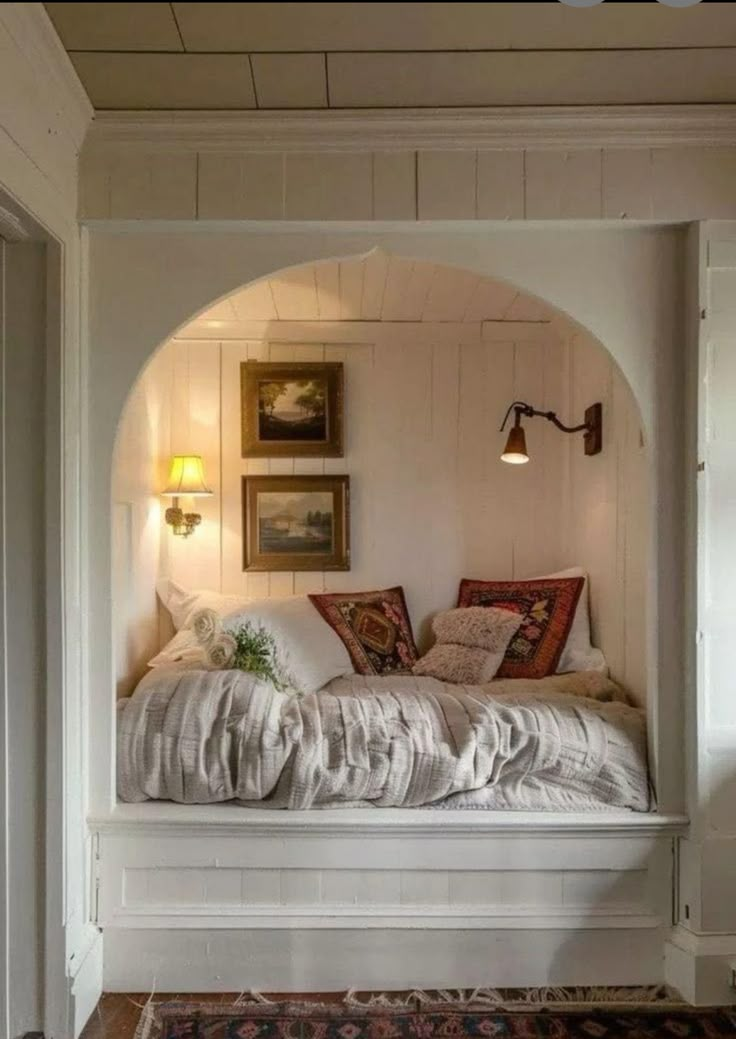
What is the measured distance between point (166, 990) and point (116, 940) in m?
0.19

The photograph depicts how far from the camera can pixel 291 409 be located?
3.12 metres

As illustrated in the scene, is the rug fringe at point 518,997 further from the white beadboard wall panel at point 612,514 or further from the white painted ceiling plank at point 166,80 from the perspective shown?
the white painted ceiling plank at point 166,80

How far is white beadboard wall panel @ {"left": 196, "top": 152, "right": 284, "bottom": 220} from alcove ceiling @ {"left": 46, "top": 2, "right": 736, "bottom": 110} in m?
0.13

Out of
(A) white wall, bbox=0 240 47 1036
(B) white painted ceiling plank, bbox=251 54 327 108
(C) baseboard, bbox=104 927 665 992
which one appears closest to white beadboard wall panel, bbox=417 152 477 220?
(B) white painted ceiling plank, bbox=251 54 327 108

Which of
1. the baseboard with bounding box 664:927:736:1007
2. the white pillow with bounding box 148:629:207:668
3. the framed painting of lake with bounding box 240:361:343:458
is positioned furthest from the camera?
the framed painting of lake with bounding box 240:361:343:458

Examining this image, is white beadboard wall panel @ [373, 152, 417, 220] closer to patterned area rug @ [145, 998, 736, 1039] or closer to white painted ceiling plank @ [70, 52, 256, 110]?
white painted ceiling plank @ [70, 52, 256, 110]

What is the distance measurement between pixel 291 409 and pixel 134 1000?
7.09 ft

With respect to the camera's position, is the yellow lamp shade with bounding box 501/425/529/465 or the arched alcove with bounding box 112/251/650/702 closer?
the yellow lamp shade with bounding box 501/425/529/465

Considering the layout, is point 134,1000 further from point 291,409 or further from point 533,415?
point 533,415

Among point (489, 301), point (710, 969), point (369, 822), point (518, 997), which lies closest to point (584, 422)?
point (489, 301)

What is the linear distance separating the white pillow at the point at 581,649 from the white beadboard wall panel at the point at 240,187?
1800 millimetres

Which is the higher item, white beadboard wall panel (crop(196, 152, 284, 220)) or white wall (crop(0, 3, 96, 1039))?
white beadboard wall panel (crop(196, 152, 284, 220))

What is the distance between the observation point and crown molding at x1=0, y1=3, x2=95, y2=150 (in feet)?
4.80

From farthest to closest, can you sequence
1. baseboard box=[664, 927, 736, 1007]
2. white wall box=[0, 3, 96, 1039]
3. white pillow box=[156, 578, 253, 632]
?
white pillow box=[156, 578, 253, 632] → baseboard box=[664, 927, 736, 1007] → white wall box=[0, 3, 96, 1039]
